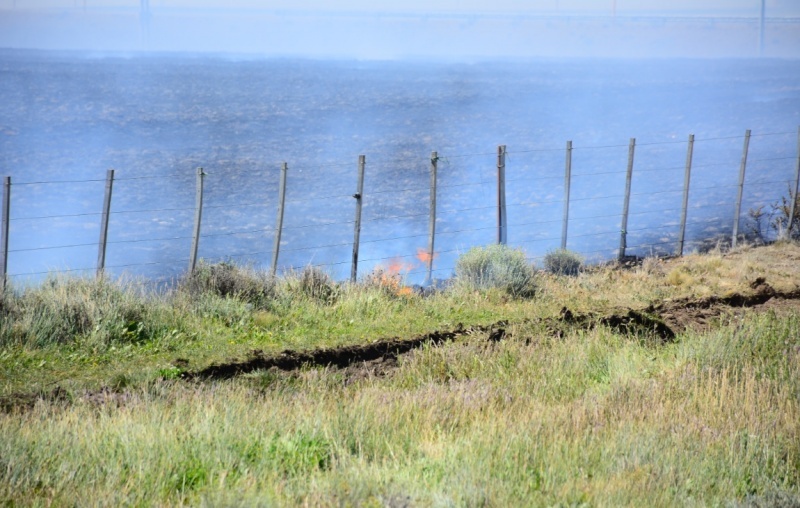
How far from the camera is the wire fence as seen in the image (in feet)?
87.8

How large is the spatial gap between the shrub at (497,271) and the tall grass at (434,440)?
5036 millimetres

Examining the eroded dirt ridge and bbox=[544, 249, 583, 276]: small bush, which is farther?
bbox=[544, 249, 583, 276]: small bush

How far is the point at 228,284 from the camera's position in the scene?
1218cm

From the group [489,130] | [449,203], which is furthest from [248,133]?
[449,203]

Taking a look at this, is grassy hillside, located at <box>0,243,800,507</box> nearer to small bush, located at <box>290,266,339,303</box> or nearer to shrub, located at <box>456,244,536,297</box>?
small bush, located at <box>290,266,339,303</box>

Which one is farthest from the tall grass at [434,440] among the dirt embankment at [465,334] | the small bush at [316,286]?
the small bush at [316,286]

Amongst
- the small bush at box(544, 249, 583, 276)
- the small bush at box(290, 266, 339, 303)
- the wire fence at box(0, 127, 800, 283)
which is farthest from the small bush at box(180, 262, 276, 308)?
the small bush at box(544, 249, 583, 276)

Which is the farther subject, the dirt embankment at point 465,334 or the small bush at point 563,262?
the small bush at point 563,262

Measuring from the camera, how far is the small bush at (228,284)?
12.0 metres

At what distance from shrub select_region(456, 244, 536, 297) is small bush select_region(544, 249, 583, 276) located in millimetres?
2001

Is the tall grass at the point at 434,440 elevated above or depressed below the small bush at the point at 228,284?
below

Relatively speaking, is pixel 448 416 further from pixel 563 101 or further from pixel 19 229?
pixel 563 101

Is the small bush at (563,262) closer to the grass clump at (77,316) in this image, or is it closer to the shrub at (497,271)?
the shrub at (497,271)

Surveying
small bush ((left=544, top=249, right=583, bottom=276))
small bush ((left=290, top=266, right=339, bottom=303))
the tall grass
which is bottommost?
the tall grass
